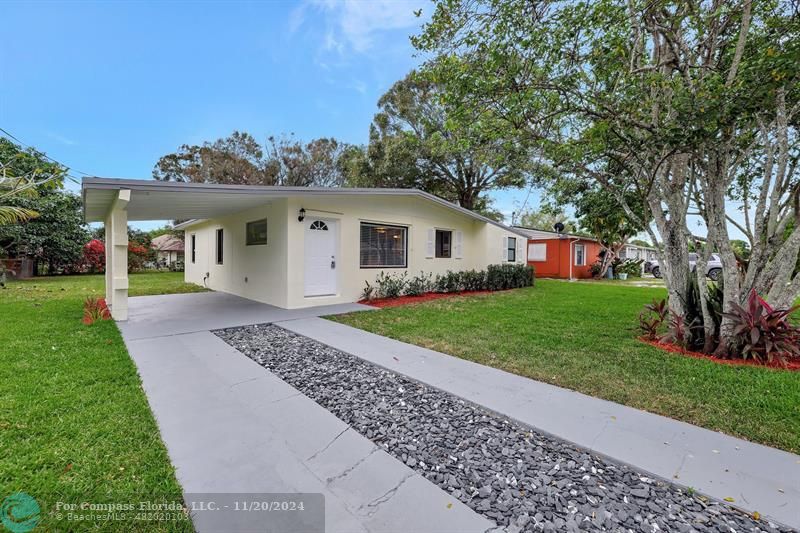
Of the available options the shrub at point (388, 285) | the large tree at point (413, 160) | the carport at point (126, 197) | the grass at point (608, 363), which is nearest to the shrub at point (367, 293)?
the shrub at point (388, 285)

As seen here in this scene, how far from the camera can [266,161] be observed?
76.4 ft

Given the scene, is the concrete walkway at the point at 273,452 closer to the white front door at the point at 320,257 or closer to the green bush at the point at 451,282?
the white front door at the point at 320,257

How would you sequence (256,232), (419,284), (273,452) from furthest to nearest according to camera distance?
(419,284), (256,232), (273,452)

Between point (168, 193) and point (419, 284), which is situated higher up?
point (168, 193)

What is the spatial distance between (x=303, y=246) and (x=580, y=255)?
16986 millimetres

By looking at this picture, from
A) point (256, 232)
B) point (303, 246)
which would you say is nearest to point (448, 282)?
point (303, 246)

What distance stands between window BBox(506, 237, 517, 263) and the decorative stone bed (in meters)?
12.5

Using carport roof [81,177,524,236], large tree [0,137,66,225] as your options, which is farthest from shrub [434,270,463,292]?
large tree [0,137,66,225]

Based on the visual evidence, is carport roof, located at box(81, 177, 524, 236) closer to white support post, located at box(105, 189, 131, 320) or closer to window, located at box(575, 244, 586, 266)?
white support post, located at box(105, 189, 131, 320)

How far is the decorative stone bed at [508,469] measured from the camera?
6.12 ft

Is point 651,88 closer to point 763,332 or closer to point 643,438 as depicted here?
A: point 763,332

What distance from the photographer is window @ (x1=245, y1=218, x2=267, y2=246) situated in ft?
29.4

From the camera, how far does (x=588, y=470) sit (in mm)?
2270

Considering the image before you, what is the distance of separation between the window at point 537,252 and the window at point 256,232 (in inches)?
625
